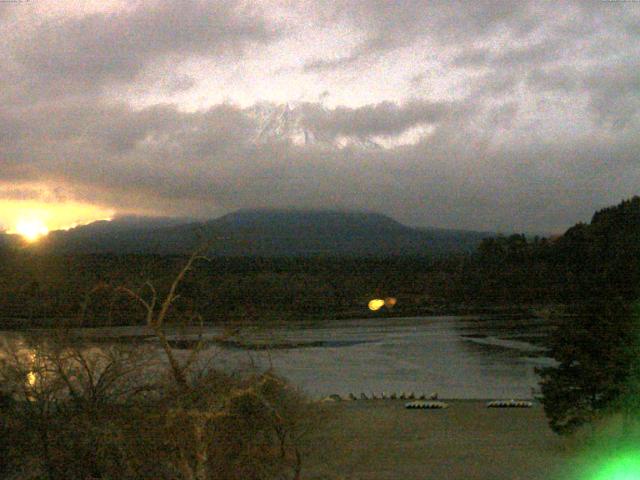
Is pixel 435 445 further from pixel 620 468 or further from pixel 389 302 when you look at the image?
pixel 389 302

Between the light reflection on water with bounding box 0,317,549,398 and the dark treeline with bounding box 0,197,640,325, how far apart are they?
6.93 metres

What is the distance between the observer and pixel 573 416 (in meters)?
13.7

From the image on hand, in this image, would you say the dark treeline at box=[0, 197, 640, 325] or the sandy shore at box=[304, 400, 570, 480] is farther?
the dark treeline at box=[0, 197, 640, 325]

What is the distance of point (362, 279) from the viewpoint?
70.4 metres

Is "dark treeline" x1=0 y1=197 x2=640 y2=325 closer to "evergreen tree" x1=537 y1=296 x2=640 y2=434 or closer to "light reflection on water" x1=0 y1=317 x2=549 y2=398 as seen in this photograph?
"light reflection on water" x1=0 y1=317 x2=549 y2=398

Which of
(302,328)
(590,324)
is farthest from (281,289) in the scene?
(590,324)

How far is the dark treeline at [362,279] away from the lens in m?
52.8

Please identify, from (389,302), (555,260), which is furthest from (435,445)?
(555,260)

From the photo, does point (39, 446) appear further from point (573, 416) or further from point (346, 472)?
Answer: point (573, 416)

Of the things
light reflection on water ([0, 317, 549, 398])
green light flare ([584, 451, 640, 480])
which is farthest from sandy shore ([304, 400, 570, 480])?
light reflection on water ([0, 317, 549, 398])

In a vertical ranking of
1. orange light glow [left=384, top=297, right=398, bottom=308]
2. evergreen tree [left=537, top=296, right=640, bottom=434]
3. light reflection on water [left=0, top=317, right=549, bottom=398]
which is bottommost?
light reflection on water [left=0, top=317, right=549, bottom=398]

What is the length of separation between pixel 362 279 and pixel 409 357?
33.7 meters

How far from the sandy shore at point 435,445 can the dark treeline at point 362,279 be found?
1232 inches

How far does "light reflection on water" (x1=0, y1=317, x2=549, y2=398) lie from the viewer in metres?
27.6
